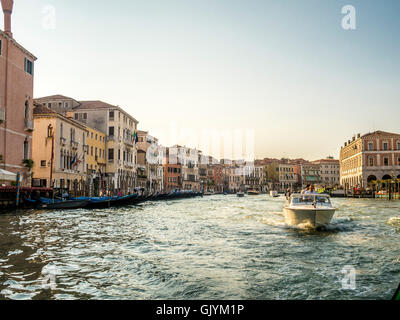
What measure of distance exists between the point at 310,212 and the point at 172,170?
61.8 metres

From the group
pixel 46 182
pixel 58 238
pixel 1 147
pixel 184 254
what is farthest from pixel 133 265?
pixel 46 182

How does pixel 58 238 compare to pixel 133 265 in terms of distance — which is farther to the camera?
pixel 58 238

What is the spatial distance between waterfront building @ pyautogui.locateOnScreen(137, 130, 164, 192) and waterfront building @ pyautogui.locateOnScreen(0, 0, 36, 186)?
90.8 ft

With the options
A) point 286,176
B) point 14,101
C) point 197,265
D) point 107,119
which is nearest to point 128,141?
point 107,119

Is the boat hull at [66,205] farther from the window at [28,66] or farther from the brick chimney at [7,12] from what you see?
the brick chimney at [7,12]

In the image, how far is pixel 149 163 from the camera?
59.8 meters

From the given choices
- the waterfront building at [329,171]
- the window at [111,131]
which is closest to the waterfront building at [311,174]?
the waterfront building at [329,171]

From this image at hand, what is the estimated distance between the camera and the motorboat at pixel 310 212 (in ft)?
38.1

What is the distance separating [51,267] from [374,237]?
912 centimetres

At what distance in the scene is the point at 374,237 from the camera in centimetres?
1061

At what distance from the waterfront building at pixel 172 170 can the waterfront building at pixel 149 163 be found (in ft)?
10.0

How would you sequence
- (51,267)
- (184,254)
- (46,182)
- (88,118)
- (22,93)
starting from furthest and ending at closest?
(88,118)
(46,182)
(22,93)
(184,254)
(51,267)
